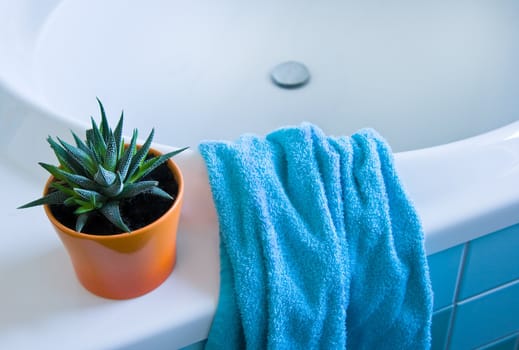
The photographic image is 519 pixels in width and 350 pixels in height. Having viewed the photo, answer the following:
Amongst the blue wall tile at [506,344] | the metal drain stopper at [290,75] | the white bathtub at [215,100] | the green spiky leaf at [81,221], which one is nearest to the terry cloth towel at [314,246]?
the white bathtub at [215,100]

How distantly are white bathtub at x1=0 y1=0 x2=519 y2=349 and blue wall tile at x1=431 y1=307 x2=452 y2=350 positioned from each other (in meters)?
0.11

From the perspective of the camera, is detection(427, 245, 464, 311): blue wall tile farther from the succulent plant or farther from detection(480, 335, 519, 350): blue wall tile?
the succulent plant

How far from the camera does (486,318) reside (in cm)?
90

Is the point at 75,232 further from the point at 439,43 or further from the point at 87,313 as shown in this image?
the point at 439,43

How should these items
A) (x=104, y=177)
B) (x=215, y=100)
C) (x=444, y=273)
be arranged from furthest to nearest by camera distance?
(x=215, y=100), (x=444, y=273), (x=104, y=177)

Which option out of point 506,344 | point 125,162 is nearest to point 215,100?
point 506,344

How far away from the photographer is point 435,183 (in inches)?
29.8

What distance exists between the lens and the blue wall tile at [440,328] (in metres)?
0.85

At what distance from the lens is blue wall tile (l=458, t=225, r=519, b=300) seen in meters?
0.79

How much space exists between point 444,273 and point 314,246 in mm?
201

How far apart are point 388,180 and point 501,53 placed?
81 cm

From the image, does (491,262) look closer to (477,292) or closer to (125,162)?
(477,292)

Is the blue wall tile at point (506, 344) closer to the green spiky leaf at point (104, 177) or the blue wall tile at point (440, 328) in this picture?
the blue wall tile at point (440, 328)

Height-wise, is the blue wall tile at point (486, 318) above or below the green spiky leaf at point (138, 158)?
below
